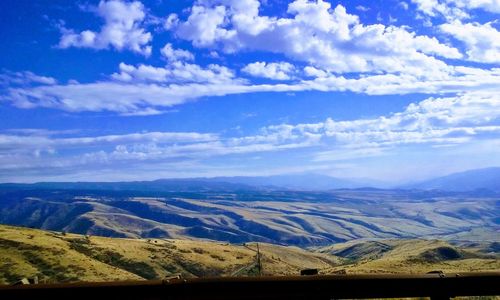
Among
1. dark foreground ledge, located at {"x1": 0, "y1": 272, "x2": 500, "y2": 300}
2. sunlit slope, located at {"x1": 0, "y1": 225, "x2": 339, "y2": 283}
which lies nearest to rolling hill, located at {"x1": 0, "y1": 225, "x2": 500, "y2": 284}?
sunlit slope, located at {"x1": 0, "y1": 225, "x2": 339, "y2": 283}

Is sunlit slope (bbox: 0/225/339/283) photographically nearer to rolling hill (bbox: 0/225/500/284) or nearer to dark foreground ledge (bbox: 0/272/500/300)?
rolling hill (bbox: 0/225/500/284)

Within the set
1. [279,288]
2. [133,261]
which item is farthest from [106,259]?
[279,288]

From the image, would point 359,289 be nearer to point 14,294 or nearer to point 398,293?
point 398,293

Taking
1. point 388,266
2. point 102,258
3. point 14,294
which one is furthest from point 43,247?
point 14,294

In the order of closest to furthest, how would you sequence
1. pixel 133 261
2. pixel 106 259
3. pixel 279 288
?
1. pixel 279 288
2. pixel 106 259
3. pixel 133 261

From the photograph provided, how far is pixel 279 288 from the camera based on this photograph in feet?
21.9

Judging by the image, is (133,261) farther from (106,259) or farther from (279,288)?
(279,288)

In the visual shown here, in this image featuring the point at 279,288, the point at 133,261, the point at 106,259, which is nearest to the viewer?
the point at 279,288

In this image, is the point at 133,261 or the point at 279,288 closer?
the point at 279,288

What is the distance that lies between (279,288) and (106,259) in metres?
63.0

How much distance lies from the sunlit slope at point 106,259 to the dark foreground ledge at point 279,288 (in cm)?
3974

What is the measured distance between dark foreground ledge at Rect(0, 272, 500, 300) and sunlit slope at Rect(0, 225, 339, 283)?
130 feet

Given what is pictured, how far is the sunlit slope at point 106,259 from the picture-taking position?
5038 cm

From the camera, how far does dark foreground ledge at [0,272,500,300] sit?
6641 mm
